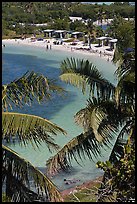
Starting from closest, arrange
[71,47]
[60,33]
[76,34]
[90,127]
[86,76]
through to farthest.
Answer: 1. [90,127]
2. [86,76]
3. [71,47]
4. [76,34]
5. [60,33]

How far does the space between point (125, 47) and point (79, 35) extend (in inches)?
2265

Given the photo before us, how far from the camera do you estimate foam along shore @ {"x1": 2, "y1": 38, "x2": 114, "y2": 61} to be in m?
52.4

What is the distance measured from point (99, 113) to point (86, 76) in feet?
2.63

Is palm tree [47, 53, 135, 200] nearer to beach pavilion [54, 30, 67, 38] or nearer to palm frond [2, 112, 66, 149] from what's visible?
palm frond [2, 112, 66, 149]

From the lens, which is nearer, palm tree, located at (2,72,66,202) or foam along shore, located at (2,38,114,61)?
palm tree, located at (2,72,66,202)

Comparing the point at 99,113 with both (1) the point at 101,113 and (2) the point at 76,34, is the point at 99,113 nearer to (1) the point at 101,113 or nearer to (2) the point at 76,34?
(1) the point at 101,113

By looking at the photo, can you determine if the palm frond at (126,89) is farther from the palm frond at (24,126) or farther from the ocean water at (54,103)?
the palm frond at (24,126)

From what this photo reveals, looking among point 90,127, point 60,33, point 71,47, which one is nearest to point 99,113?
point 90,127

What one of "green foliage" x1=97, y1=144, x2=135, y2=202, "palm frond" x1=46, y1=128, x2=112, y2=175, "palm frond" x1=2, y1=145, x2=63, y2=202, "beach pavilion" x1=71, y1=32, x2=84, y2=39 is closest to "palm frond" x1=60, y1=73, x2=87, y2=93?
"palm frond" x1=46, y1=128, x2=112, y2=175

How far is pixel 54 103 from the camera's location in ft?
95.0

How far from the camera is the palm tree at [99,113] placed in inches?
269

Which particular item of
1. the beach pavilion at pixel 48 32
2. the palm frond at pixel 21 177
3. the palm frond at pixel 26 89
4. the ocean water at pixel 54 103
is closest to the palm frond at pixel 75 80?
the ocean water at pixel 54 103

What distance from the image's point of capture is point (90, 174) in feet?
53.2

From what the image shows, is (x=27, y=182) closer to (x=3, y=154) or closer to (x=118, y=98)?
(x=3, y=154)
